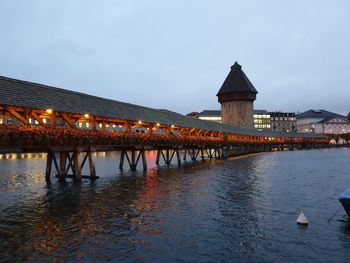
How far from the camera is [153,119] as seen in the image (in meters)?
39.0

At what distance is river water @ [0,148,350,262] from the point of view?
35.8 feet

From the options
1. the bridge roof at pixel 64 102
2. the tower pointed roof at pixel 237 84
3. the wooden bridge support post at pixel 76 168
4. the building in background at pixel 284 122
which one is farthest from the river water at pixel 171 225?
the building in background at pixel 284 122

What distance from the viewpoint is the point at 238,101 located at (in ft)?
322

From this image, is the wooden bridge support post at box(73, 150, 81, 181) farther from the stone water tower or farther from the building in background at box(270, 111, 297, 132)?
the building in background at box(270, 111, 297, 132)

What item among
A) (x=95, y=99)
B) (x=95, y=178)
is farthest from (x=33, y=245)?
(x=95, y=99)

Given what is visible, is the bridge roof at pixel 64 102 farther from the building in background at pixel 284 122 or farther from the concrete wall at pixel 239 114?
the building in background at pixel 284 122

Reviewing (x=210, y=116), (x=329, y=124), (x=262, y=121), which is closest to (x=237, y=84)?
(x=210, y=116)

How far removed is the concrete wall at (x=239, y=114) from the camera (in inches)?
3807

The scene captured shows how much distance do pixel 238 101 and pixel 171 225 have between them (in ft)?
285

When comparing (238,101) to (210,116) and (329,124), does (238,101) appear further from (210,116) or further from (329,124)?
(329,124)

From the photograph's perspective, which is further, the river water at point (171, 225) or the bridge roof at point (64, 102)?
the bridge roof at point (64, 102)

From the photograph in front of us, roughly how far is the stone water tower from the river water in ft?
243

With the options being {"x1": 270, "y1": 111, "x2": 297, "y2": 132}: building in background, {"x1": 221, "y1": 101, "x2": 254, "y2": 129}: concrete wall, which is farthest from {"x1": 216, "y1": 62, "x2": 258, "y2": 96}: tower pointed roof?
{"x1": 270, "y1": 111, "x2": 297, "y2": 132}: building in background

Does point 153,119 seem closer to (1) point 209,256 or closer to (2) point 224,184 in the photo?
(2) point 224,184
